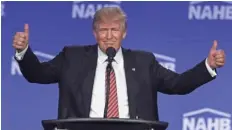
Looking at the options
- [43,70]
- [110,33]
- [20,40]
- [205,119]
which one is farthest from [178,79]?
[205,119]

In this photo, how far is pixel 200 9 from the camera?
386 cm

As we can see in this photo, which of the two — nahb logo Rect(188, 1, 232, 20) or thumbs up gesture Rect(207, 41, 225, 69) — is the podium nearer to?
thumbs up gesture Rect(207, 41, 225, 69)

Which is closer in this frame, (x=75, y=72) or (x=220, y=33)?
(x=75, y=72)

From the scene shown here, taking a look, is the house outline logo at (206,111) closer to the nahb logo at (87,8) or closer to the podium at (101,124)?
the nahb logo at (87,8)

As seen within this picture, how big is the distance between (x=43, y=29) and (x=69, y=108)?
4.83ft

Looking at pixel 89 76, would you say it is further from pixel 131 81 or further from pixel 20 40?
pixel 20 40

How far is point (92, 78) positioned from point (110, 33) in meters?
0.17

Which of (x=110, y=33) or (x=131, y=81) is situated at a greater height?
(x=110, y=33)

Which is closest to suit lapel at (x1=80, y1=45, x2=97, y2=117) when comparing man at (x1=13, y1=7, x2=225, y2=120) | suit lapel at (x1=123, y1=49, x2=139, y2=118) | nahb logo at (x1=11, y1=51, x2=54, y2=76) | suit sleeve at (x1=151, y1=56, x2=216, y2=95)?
man at (x1=13, y1=7, x2=225, y2=120)

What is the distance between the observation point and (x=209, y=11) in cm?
385

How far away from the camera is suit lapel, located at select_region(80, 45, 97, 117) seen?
2500mm

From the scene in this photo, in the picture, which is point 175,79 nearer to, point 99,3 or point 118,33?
point 118,33

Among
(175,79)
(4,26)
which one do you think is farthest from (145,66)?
(4,26)

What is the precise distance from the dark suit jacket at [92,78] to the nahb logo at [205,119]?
1.16 m
